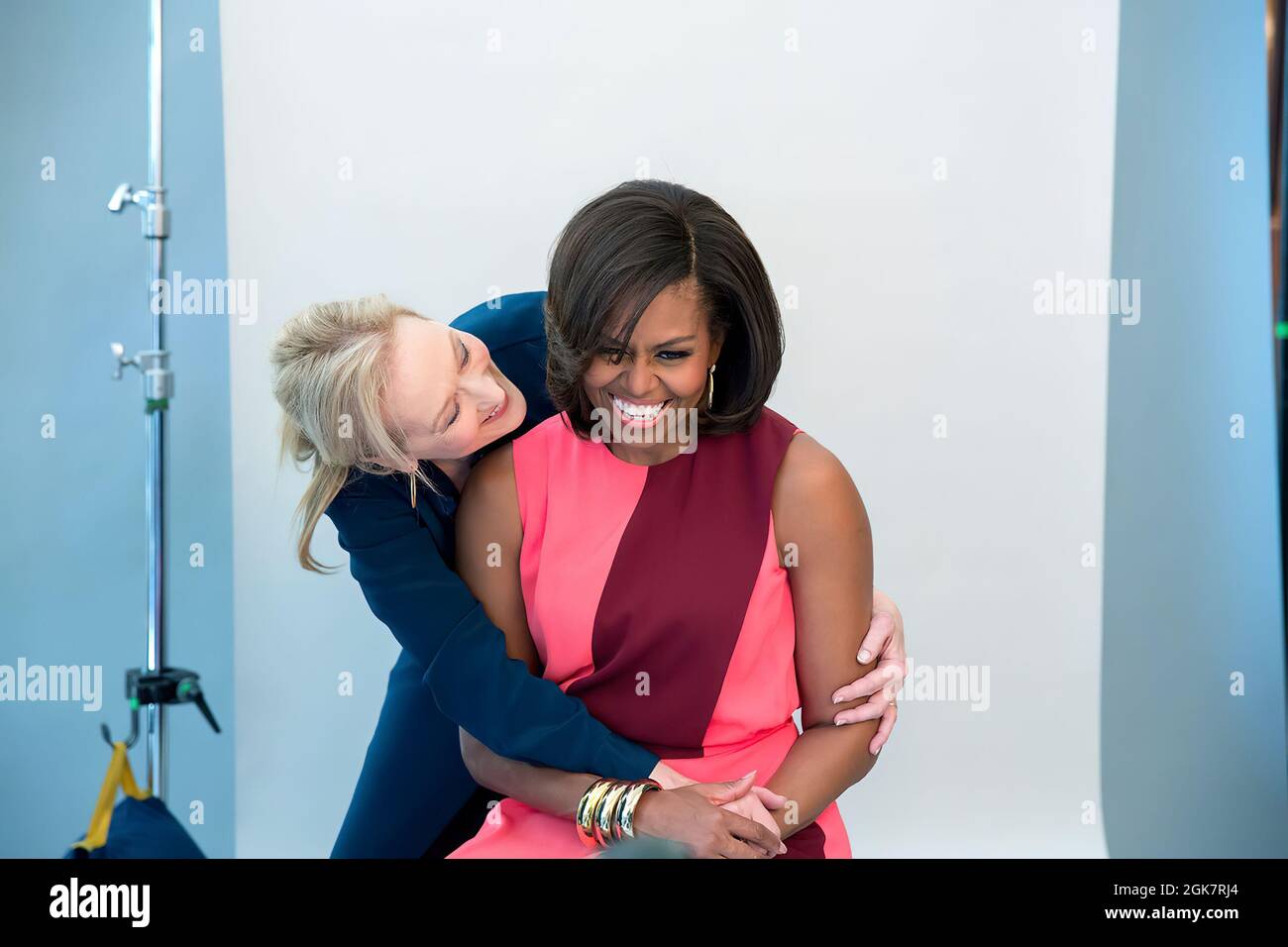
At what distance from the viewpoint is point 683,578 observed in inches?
63.5

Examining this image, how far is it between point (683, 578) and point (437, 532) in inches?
14.3

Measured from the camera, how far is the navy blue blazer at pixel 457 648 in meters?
1.57

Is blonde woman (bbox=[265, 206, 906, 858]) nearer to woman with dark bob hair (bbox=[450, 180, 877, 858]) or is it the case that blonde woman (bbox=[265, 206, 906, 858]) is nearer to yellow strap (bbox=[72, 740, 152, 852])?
woman with dark bob hair (bbox=[450, 180, 877, 858])

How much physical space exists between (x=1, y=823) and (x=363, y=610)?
2.93 ft

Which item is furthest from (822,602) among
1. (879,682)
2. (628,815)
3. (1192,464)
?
(1192,464)

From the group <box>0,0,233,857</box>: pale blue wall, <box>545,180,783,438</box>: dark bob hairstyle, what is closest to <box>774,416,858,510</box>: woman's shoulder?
<box>545,180,783,438</box>: dark bob hairstyle

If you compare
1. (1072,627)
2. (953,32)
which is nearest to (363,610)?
(1072,627)

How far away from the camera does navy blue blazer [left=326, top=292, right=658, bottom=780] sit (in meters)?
1.57

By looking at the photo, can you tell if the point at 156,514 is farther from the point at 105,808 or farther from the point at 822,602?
the point at 822,602

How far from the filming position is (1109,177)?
2.50 m

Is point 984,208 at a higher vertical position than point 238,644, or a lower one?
higher
